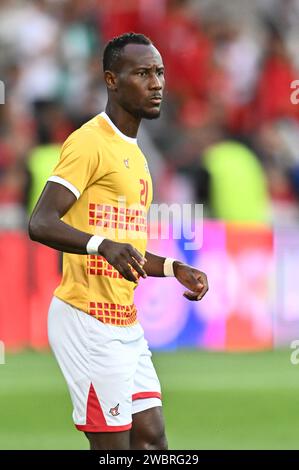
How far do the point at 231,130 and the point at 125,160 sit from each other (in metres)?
10.4

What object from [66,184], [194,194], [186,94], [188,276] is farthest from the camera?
[186,94]

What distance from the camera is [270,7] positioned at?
698 inches

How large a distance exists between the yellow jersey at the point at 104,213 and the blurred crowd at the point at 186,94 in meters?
7.32

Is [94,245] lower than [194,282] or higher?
higher

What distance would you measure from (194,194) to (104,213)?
8.08 metres

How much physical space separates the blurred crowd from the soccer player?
731cm

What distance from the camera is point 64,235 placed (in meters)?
5.25

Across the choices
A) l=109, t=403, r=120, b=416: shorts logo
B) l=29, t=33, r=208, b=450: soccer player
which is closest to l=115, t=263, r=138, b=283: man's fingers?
l=29, t=33, r=208, b=450: soccer player

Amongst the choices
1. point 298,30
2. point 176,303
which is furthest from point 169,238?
point 298,30

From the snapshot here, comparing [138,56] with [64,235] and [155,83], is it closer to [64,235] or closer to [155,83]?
[155,83]

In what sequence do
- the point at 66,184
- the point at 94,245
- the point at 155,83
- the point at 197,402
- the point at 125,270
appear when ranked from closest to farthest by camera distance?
the point at 125,270 < the point at 94,245 < the point at 66,184 < the point at 155,83 < the point at 197,402

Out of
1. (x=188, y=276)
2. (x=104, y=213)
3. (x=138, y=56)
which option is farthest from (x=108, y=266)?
(x=138, y=56)

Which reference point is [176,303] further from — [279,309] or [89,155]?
[89,155]

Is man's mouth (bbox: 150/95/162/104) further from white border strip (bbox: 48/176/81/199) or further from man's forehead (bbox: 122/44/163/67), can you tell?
white border strip (bbox: 48/176/81/199)
